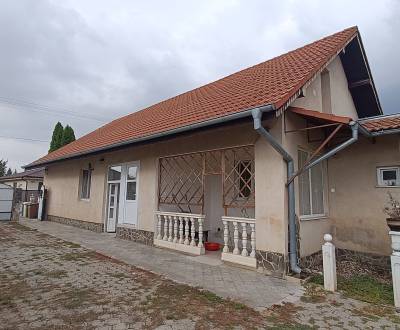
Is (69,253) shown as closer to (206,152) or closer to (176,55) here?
(206,152)

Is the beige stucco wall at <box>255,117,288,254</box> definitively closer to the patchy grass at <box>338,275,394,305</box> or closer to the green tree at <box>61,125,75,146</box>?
the patchy grass at <box>338,275,394,305</box>

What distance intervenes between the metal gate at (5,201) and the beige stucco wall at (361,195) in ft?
50.6

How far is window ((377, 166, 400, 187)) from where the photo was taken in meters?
6.10

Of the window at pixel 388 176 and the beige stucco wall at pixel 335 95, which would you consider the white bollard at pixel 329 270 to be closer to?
the window at pixel 388 176

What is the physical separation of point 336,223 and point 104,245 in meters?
6.20

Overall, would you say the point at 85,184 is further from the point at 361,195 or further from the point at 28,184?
the point at 28,184

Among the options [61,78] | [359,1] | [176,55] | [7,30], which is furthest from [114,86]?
[359,1]

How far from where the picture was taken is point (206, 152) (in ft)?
22.6

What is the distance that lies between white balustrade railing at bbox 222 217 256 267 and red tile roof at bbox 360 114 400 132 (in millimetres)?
3139

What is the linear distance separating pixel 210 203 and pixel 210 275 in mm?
3859

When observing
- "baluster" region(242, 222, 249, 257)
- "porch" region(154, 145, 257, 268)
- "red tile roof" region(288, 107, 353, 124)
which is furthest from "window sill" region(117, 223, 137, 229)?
"red tile roof" region(288, 107, 353, 124)

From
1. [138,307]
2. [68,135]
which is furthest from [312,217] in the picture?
[68,135]

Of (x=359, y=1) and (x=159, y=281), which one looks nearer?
(x=159, y=281)

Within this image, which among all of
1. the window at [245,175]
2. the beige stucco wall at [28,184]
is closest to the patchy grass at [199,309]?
the window at [245,175]
